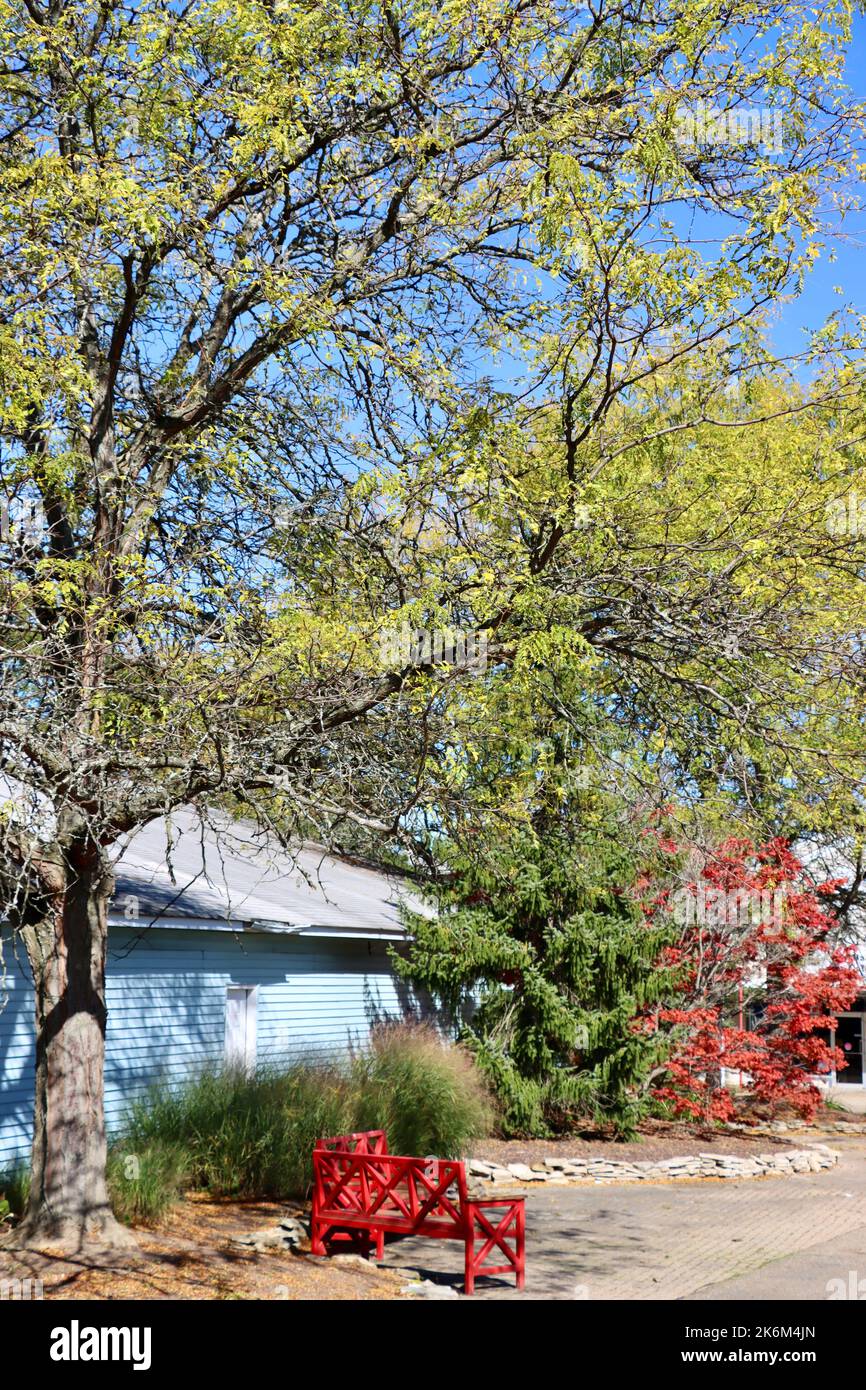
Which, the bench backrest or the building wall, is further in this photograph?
the building wall

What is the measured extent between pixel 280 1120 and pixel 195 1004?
7.76ft

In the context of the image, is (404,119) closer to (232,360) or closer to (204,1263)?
(232,360)

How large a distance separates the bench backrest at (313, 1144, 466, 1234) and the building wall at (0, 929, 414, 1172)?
2674mm

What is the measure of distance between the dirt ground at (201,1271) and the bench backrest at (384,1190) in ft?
1.36

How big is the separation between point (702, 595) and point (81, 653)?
4445mm

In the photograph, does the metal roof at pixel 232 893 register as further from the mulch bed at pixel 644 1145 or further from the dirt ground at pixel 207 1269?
the mulch bed at pixel 644 1145

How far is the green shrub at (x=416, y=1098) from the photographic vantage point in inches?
559

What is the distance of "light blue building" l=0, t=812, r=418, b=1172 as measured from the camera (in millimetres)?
12094

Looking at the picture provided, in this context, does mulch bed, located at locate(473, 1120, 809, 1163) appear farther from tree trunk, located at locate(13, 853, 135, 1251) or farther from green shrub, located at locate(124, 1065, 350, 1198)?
tree trunk, located at locate(13, 853, 135, 1251)

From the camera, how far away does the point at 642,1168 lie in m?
17.0

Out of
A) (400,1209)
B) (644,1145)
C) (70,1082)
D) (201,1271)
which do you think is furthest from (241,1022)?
(201,1271)

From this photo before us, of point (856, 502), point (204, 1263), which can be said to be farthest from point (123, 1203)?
point (856, 502)

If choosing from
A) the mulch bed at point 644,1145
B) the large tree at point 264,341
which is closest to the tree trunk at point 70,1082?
the large tree at point 264,341

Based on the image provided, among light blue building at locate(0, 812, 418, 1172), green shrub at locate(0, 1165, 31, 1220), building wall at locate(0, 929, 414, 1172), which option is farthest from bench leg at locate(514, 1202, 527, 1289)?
green shrub at locate(0, 1165, 31, 1220)
